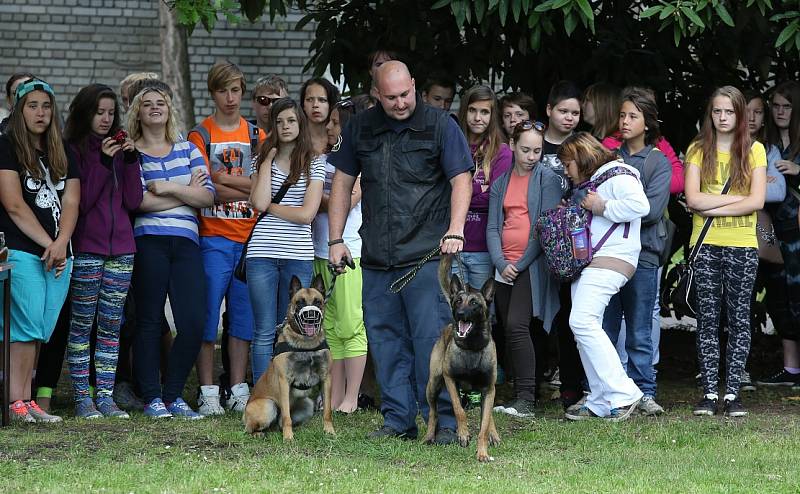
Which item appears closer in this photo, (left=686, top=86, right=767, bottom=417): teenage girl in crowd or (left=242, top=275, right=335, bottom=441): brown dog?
(left=242, top=275, right=335, bottom=441): brown dog

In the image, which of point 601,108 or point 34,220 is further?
point 601,108

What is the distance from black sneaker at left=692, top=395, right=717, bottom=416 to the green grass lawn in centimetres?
15

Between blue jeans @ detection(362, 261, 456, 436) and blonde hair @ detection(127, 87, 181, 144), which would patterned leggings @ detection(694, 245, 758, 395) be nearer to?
blue jeans @ detection(362, 261, 456, 436)

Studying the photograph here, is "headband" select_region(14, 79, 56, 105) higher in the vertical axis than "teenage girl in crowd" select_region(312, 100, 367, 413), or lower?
higher

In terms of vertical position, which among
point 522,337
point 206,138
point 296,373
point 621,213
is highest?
point 206,138

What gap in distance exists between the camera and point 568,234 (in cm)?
796

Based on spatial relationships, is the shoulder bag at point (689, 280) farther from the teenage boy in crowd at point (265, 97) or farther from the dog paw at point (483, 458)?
the teenage boy in crowd at point (265, 97)

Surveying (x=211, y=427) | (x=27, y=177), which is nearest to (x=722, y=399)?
(x=211, y=427)

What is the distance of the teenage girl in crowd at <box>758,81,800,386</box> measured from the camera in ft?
29.6

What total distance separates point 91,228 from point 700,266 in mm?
4029

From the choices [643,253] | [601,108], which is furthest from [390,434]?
[601,108]

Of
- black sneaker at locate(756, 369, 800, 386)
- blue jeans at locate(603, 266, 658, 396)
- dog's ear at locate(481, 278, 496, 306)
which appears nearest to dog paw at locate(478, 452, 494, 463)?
dog's ear at locate(481, 278, 496, 306)

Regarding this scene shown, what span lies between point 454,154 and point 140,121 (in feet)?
8.12

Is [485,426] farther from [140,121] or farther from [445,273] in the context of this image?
[140,121]
